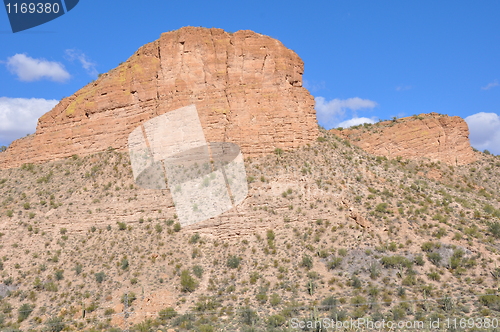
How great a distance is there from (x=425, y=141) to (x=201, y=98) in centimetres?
2358

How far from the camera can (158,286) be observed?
81.4 feet

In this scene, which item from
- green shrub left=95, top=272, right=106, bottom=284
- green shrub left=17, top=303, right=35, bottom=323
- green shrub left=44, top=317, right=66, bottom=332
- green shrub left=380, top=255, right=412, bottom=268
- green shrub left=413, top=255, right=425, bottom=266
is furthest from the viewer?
green shrub left=95, top=272, right=106, bottom=284

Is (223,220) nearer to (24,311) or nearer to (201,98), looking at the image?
(201,98)

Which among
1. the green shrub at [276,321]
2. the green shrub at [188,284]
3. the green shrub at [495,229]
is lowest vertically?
the green shrub at [276,321]

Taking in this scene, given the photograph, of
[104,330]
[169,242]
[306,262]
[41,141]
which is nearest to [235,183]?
[169,242]

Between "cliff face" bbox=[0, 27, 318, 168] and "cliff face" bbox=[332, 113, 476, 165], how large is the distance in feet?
43.8

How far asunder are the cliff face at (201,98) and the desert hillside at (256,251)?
1.86 meters

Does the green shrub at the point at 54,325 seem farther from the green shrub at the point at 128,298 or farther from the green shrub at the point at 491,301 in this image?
the green shrub at the point at 491,301

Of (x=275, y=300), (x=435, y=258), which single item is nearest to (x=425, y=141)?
(x=435, y=258)

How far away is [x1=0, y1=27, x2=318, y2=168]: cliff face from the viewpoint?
31672mm

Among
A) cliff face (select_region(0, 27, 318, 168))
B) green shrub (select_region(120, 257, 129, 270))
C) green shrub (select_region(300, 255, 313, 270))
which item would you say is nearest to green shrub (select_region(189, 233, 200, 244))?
green shrub (select_region(120, 257, 129, 270))

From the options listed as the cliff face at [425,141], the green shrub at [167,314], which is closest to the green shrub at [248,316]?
the green shrub at [167,314]

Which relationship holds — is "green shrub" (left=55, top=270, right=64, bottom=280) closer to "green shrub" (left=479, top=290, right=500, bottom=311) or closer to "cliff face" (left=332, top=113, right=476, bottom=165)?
"green shrub" (left=479, top=290, right=500, bottom=311)

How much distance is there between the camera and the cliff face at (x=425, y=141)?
144ft
